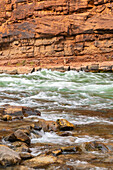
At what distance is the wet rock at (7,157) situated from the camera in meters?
2.52

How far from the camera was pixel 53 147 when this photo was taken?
326 cm

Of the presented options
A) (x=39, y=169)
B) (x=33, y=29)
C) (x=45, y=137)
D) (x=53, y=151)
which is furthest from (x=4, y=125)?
(x=33, y=29)

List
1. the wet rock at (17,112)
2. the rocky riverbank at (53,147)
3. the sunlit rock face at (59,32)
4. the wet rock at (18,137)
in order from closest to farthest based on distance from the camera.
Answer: the rocky riverbank at (53,147), the wet rock at (18,137), the wet rock at (17,112), the sunlit rock face at (59,32)

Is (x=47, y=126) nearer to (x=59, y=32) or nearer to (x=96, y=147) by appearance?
(x=96, y=147)

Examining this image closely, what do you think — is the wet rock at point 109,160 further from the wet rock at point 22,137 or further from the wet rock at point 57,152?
the wet rock at point 22,137

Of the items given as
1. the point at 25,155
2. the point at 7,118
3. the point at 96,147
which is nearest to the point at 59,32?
the point at 7,118

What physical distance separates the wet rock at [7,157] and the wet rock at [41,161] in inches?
5.3

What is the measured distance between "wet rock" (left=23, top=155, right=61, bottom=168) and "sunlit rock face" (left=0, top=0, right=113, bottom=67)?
2063 cm

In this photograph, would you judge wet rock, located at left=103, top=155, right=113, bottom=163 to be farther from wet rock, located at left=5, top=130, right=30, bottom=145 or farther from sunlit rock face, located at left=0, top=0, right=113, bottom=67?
sunlit rock face, located at left=0, top=0, right=113, bottom=67

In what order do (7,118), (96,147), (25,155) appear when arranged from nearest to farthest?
(25,155) < (96,147) < (7,118)

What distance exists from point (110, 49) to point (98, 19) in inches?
139

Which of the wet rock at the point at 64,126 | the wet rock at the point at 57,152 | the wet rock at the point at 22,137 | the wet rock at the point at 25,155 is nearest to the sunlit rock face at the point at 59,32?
the wet rock at the point at 64,126

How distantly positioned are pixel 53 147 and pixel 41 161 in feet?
1.90

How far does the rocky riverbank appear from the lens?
2629 mm
